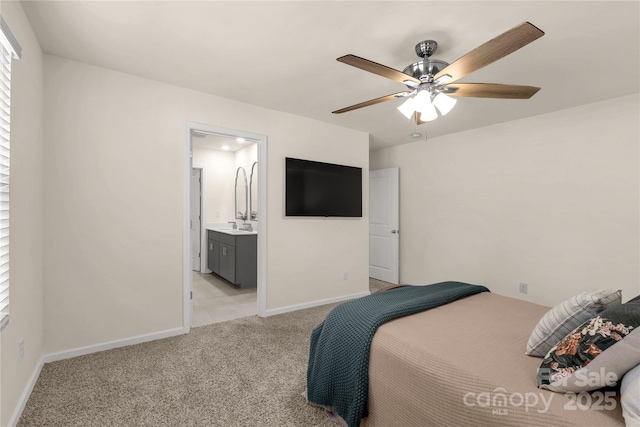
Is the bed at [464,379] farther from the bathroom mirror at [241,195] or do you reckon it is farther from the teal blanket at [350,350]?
the bathroom mirror at [241,195]

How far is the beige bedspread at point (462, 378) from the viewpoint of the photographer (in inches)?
39.4

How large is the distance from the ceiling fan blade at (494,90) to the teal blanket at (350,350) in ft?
4.62

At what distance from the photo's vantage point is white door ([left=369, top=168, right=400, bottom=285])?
16.4ft

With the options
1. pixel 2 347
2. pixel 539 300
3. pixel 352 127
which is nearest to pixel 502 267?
pixel 539 300

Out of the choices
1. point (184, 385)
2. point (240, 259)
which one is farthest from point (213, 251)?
point (184, 385)

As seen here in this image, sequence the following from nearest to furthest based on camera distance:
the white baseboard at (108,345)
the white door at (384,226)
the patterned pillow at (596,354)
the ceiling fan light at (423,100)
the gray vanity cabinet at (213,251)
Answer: the patterned pillow at (596,354)
the ceiling fan light at (423,100)
the white baseboard at (108,345)
the white door at (384,226)
the gray vanity cabinet at (213,251)

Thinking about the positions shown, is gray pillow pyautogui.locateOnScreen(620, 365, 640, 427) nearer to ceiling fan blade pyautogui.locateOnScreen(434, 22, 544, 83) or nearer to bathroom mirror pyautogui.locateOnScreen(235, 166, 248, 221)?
ceiling fan blade pyautogui.locateOnScreen(434, 22, 544, 83)

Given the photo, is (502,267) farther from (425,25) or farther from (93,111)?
(93,111)

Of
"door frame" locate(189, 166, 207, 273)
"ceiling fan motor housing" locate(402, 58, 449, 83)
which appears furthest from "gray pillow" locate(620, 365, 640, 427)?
"door frame" locate(189, 166, 207, 273)

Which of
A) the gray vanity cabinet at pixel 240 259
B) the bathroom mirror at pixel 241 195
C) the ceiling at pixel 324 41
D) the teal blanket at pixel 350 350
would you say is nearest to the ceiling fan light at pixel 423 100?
the ceiling at pixel 324 41

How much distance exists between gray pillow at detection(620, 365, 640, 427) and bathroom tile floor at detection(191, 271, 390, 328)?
10.4 ft

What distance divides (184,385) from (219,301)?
78.3 inches

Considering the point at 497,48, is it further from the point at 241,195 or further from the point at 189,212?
the point at 241,195

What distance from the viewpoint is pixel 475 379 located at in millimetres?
1150
